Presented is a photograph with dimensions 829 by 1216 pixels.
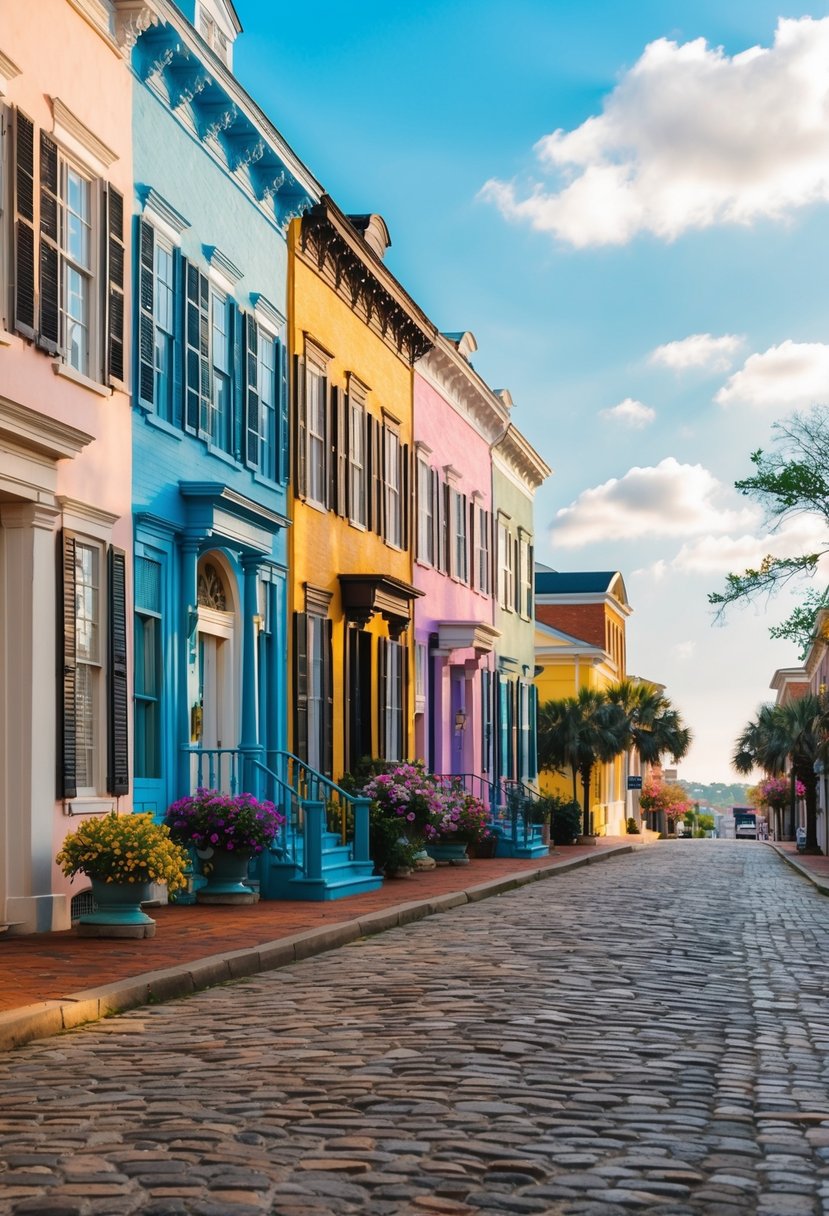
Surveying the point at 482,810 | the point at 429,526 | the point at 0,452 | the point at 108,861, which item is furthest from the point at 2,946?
the point at 429,526

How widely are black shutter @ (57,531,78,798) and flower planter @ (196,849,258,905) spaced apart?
9.52 ft

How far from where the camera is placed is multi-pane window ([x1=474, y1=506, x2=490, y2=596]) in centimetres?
3553

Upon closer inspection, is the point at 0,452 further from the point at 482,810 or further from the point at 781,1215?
the point at 482,810

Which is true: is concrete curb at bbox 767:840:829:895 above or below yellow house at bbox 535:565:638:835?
below

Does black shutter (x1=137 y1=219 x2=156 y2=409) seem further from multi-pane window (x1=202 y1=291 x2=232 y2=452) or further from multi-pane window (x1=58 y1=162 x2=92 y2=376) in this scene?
multi-pane window (x1=202 y1=291 x2=232 y2=452)

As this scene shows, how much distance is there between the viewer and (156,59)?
1722 centimetres

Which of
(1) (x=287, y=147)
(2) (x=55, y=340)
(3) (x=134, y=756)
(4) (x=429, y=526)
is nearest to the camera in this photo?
(2) (x=55, y=340)

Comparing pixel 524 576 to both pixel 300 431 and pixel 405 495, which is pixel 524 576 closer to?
pixel 405 495

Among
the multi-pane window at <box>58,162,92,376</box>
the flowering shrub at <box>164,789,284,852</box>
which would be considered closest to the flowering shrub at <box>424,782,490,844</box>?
the flowering shrub at <box>164,789,284,852</box>

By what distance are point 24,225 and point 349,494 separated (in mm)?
11334

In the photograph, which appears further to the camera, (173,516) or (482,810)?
(482,810)

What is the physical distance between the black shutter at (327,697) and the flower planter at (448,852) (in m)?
4.58

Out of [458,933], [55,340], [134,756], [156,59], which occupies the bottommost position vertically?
[458,933]

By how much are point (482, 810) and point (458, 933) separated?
13.0 m
